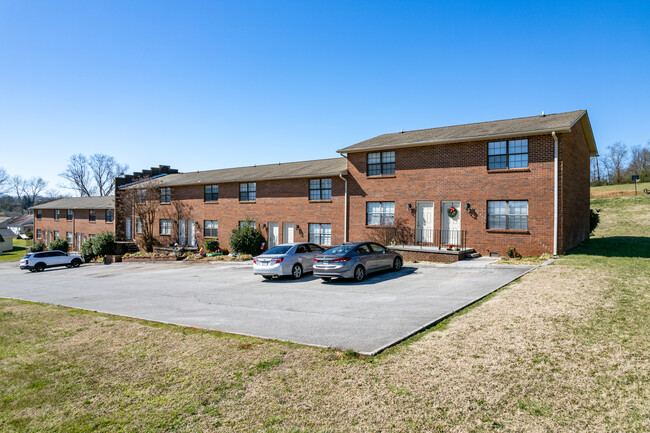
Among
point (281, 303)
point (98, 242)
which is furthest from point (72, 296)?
point (98, 242)

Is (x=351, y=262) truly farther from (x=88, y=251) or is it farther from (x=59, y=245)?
(x=59, y=245)

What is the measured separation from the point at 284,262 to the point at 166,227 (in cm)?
2312

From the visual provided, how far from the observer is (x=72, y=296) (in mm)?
15094

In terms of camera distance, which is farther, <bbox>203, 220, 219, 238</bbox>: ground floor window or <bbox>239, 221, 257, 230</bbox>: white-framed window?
<bbox>203, 220, 219, 238</bbox>: ground floor window

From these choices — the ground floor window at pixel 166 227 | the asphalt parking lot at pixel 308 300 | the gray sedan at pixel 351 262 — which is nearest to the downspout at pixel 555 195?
the asphalt parking lot at pixel 308 300

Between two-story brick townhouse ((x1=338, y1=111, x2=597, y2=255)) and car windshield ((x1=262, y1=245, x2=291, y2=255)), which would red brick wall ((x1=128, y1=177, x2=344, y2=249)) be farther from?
car windshield ((x1=262, y1=245, x2=291, y2=255))

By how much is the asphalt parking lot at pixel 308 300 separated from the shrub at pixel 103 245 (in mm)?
18675

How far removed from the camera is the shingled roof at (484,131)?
18156 millimetres

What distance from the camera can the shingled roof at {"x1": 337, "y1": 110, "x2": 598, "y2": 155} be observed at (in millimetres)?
18156

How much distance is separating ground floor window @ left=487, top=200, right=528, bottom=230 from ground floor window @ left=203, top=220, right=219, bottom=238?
20672 millimetres

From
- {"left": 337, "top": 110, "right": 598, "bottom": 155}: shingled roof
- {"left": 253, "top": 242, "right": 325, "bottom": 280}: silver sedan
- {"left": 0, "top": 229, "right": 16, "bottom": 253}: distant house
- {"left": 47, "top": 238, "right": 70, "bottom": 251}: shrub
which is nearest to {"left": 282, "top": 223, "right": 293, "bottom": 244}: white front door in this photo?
{"left": 337, "top": 110, "right": 598, "bottom": 155}: shingled roof

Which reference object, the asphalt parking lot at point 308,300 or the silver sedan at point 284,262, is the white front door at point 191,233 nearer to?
the asphalt parking lot at point 308,300

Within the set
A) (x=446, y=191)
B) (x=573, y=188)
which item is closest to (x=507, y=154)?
(x=446, y=191)

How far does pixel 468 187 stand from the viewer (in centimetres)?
1989
